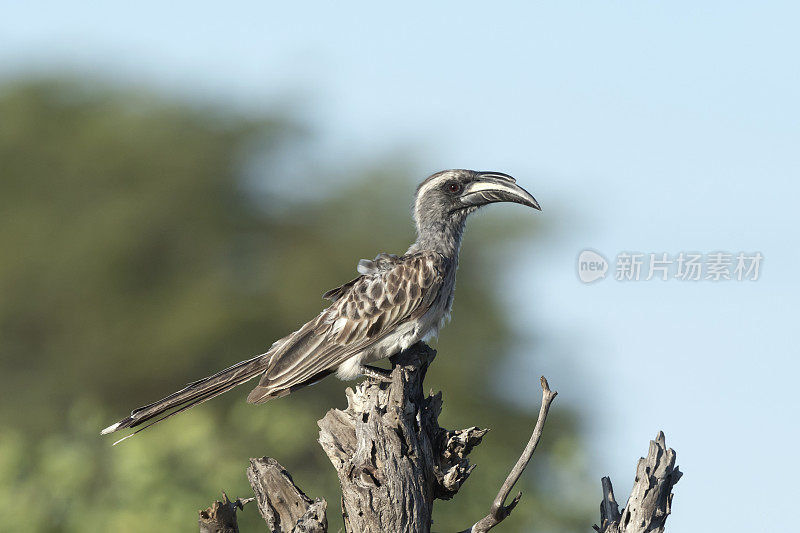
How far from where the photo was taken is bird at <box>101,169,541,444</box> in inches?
349

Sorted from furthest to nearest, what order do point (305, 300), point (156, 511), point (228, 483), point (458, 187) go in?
point (305, 300) < point (228, 483) < point (156, 511) < point (458, 187)

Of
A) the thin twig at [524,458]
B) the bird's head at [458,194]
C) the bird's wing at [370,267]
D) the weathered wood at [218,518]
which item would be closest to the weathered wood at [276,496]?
the weathered wood at [218,518]

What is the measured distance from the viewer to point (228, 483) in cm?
1513

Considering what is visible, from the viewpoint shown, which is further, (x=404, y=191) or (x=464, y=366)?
(x=404, y=191)

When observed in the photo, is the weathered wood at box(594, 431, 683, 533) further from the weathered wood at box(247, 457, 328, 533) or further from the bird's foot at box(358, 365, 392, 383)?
the weathered wood at box(247, 457, 328, 533)

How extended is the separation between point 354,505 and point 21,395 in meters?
29.4

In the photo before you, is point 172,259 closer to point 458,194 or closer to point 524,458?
point 458,194

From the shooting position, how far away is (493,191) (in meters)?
10.1

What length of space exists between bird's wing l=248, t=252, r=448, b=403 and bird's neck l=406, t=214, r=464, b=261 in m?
0.44

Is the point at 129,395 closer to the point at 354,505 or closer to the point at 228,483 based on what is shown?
the point at 228,483

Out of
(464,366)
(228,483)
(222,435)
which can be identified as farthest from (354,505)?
(464,366)

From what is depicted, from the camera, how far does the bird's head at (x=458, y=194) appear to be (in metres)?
10.0

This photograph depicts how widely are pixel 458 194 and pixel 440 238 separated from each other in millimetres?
530

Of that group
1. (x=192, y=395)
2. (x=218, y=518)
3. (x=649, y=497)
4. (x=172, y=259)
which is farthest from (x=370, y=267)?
(x=172, y=259)
